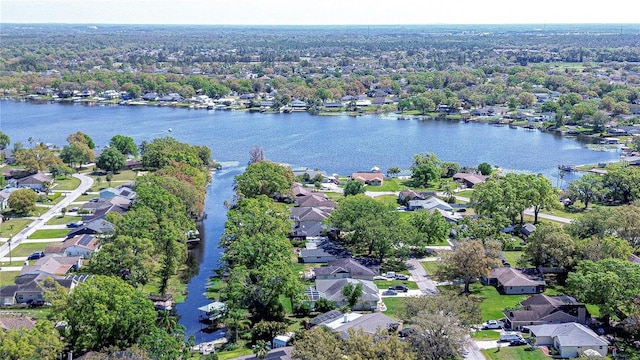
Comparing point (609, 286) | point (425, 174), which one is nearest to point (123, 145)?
point (425, 174)

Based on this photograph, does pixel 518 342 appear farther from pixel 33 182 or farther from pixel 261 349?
pixel 33 182

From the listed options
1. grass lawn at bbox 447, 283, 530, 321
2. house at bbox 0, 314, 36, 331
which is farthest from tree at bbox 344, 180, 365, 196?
house at bbox 0, 314, 36, 331

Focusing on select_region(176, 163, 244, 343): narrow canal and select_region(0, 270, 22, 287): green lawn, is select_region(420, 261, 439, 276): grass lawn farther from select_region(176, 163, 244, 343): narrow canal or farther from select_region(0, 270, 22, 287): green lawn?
select_region(0, 270, 22, 287): green lawn

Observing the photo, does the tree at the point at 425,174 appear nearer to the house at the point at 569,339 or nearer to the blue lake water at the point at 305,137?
the blue lake water at the point at 305,137

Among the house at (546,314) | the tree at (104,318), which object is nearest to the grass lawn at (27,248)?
the tree at (104,318)

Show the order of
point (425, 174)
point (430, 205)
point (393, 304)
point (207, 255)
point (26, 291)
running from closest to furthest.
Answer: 1. point (393, 304)
2. point (26, 291)
3. point (207, 255)
4. point (430, 205)
5. point (425, 174)
